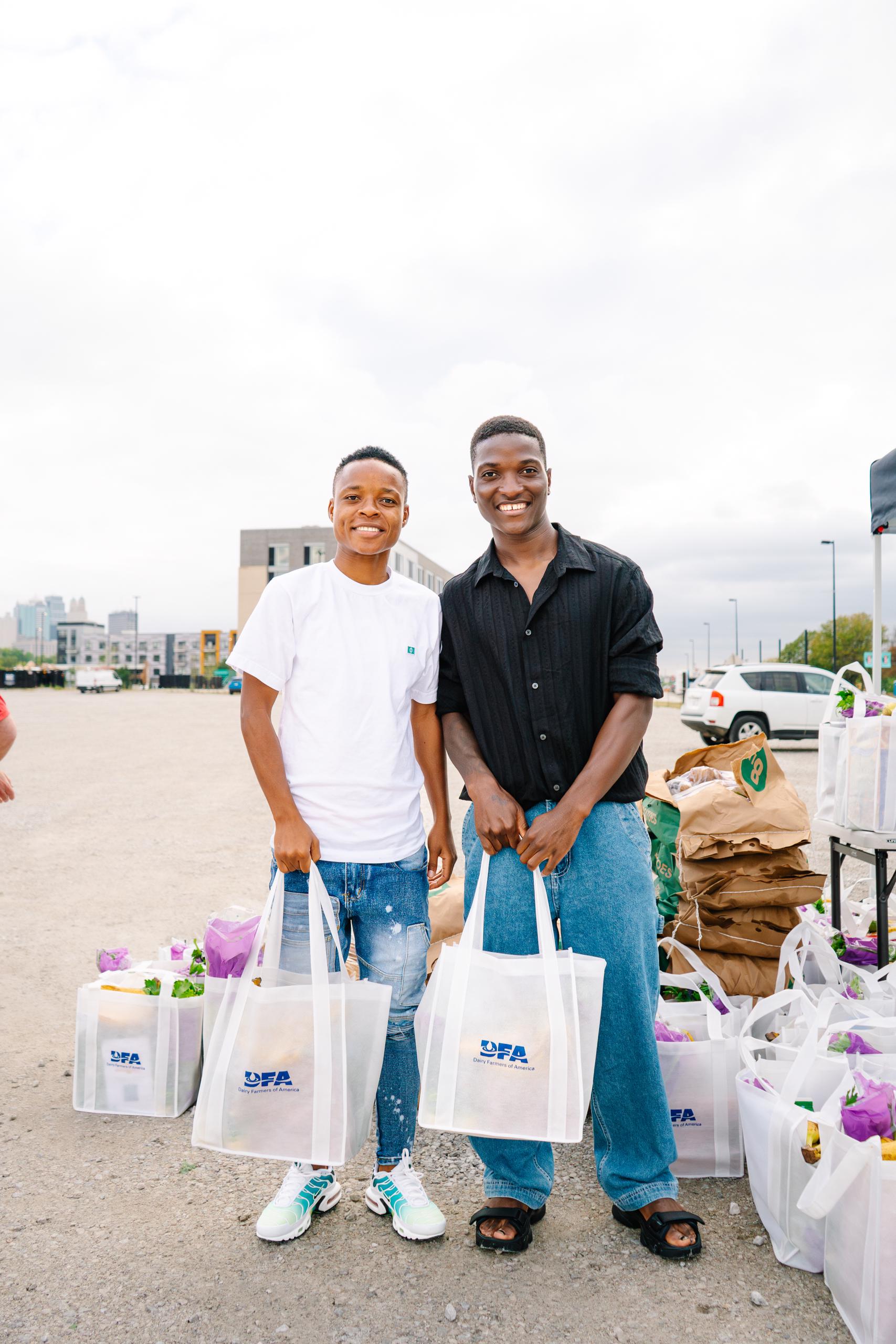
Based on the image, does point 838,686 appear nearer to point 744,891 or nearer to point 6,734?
point 744,891

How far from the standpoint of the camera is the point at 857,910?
158 inches

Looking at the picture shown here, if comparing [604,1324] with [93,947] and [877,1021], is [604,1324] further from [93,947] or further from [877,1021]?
[93,947]

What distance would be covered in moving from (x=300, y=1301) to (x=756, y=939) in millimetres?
1958

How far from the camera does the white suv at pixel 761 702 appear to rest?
15.1 meters

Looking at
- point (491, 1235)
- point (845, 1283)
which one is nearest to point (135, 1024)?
point (491, 1235)

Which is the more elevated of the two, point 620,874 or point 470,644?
point 470,644

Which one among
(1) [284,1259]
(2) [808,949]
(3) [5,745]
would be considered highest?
(3) [5,745]

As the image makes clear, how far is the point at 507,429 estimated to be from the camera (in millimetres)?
2443

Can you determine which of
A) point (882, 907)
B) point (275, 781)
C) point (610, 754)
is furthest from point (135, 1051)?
point (882, 907)

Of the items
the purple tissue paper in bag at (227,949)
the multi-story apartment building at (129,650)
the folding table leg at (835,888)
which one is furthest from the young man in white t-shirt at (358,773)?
the multi-story apartment building at (129,650)

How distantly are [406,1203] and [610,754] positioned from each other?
4.28 ft

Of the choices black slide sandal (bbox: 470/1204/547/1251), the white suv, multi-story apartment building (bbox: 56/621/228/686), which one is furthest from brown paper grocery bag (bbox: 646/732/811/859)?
multi-story apartment building (bbox: 56/621/228/686)

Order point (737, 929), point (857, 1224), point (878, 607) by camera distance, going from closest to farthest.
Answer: point (857, 1224) < point (737, 929) < point (878, 607)

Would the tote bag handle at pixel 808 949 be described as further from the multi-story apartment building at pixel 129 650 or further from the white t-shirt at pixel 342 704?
the multi-story apartment building at pixel 129 650
